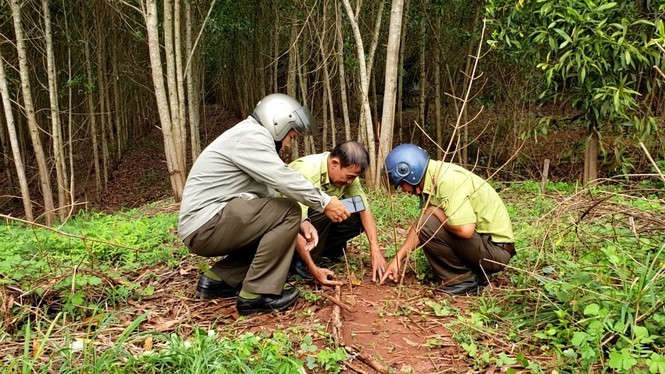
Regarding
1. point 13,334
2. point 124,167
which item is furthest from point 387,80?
point 124,167

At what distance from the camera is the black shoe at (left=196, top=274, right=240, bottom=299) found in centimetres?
319

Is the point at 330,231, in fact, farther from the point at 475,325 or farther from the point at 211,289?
the point at 475,325

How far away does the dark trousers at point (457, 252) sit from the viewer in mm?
3161

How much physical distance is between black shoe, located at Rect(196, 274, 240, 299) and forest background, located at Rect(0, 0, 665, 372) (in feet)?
2.19

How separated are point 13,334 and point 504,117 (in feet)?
35.1

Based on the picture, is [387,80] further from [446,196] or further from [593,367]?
[593,367]

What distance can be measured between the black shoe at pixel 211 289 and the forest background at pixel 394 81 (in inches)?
26.3

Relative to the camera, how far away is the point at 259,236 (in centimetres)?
293

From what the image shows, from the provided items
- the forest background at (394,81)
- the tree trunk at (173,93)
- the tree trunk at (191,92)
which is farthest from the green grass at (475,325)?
the tree trunk at (191,92)

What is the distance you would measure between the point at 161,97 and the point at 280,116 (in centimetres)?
487

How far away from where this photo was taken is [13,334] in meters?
2.46

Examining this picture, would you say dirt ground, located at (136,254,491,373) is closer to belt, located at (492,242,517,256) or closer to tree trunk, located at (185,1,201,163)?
belt, located at (492,242,517,256)

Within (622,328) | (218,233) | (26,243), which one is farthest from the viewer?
(26,243)

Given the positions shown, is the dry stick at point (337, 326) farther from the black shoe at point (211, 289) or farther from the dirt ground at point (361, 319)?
the black shoe at point (211, 289)
